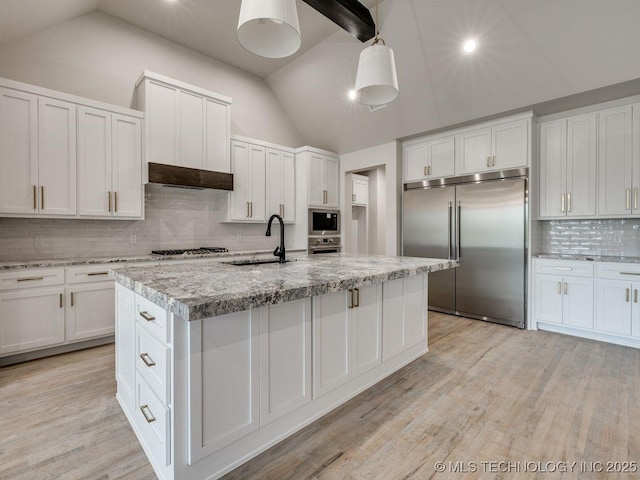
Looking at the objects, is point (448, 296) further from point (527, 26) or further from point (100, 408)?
point (100, 408)

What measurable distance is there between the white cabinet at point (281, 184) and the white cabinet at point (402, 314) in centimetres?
287

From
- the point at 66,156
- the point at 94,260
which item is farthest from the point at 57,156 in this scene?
the point at 94,260

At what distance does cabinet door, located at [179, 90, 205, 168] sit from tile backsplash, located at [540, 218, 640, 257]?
4.66 m

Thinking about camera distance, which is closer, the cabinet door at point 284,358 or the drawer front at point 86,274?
the cabinet door at point 284,358

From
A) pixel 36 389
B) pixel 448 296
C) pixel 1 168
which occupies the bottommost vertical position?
pixel 36 389

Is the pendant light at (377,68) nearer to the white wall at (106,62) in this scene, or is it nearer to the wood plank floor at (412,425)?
the wood plank floor at (412,425)

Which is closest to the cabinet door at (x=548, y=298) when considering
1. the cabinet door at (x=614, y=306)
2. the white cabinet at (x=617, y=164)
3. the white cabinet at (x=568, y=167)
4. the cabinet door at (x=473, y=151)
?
the cabinet door at (x=614, y=306)

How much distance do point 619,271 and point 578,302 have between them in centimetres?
50

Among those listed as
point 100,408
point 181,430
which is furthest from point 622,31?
point 100,408

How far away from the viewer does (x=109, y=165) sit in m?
3.41

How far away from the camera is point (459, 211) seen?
173 inches

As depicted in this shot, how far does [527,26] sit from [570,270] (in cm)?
263

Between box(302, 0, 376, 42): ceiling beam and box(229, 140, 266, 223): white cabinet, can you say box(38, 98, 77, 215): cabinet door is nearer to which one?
box(229, 140, 266, 223): white cabinet

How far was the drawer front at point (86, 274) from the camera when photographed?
120 inches
